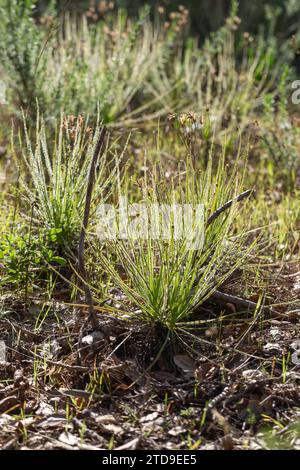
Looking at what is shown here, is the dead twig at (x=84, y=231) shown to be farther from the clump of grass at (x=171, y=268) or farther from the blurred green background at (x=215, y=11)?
the blurred green background at (x=215, y=11)

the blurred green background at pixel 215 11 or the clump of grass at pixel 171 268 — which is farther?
the blurred green background at pixel 215 11

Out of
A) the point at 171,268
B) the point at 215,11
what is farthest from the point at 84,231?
the point at 215,11

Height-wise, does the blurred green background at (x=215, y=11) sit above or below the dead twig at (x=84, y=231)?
above

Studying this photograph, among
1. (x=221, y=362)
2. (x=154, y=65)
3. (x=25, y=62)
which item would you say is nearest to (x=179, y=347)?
(x=221, y=362)

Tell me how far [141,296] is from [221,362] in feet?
1.30

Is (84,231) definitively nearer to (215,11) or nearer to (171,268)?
(171,268)

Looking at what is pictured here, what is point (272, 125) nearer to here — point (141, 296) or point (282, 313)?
point (282, 313)

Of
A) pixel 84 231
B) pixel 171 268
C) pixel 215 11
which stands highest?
pixel 215 11

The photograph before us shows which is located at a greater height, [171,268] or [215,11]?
[215,11]

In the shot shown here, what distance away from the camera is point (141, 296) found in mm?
2551

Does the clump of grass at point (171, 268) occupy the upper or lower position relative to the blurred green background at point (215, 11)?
lower

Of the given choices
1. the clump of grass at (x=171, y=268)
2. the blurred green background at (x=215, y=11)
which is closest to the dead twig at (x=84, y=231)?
the clump of grass at (x=171, y=268)

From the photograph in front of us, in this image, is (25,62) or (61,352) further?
(25,62)

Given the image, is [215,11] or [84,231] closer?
[84,231]
